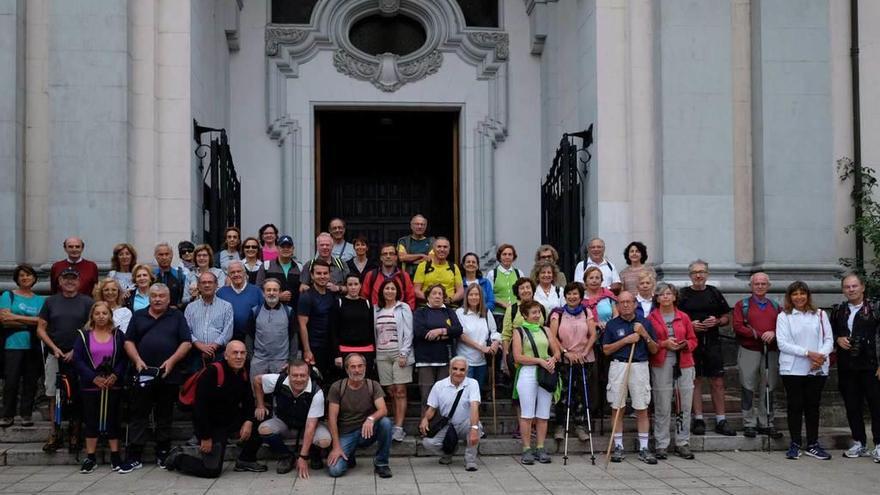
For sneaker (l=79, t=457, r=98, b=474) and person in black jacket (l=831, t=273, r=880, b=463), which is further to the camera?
person in black jacket (l=831, t=273, r=880, b=463)

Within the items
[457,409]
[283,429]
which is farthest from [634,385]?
[283,429]

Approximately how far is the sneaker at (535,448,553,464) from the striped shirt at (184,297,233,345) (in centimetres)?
339

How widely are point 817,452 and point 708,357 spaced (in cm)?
147

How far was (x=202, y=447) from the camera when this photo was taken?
31.2 ft

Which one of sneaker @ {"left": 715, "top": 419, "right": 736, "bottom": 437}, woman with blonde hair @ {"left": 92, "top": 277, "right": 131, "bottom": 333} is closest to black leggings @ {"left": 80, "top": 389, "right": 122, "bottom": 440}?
woman with blonde hair @ {"left": 92, "top": 277, "right": 131, "bottom": 333}

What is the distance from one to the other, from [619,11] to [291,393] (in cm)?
745

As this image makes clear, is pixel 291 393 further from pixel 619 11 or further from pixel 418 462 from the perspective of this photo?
pixel 619 11

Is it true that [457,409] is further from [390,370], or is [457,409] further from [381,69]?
[381,69]

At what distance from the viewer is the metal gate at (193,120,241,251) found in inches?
539

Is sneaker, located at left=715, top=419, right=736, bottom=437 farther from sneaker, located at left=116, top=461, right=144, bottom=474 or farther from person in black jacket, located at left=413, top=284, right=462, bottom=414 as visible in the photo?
sneaker, located at left=116, top=461, right=144, bottom=474

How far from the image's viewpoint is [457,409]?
9.88 m

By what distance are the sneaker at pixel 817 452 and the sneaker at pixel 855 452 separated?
0.22 m

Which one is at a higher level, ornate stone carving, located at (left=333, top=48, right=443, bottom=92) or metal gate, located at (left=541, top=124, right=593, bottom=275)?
ornate stone carving, located at (left=333, top=48, right=443, bottom=92)

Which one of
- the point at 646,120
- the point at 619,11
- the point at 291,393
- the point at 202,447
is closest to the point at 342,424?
the point at 291,393
